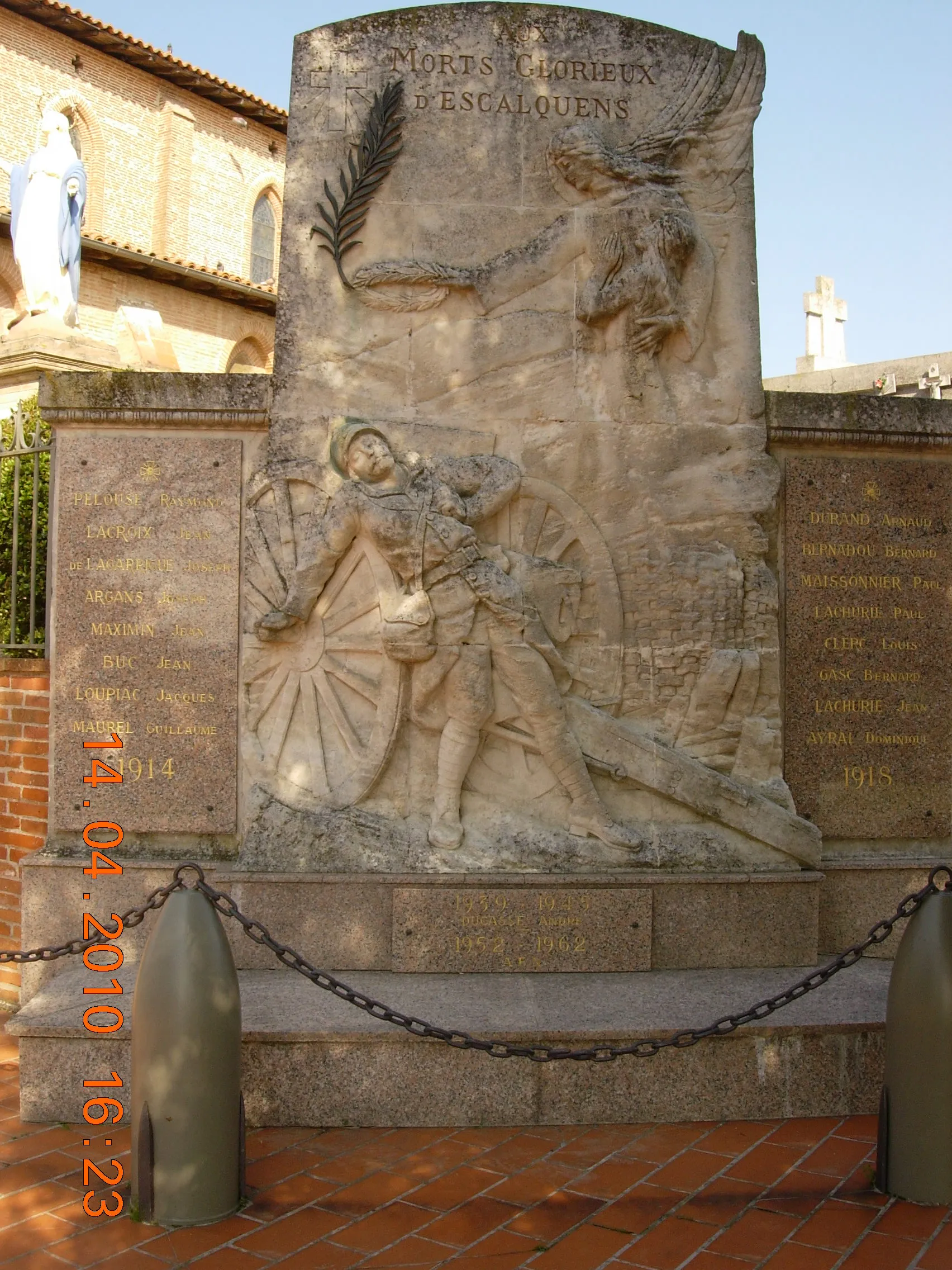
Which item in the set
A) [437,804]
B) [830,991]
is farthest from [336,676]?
[830,991]

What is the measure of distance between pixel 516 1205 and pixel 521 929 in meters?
1.53

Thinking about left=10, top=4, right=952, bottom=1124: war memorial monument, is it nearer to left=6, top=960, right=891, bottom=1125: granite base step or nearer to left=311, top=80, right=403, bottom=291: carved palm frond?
left=311, top=80, right=403, bottom=291: carved palm frond

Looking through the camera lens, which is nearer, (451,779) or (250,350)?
(451,779)

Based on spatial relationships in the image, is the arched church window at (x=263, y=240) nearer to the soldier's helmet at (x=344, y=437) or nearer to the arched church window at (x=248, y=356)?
the arched church window at (x=248, y=356)

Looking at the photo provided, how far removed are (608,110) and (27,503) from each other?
4.53m

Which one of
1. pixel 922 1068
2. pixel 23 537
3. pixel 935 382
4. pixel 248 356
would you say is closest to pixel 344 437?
pixel 23 537

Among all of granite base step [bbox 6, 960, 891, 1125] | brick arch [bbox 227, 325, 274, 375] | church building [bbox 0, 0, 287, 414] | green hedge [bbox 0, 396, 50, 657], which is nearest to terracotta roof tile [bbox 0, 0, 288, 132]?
church building [bbox 0, 0, 287, 414]

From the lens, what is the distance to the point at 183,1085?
4.03m

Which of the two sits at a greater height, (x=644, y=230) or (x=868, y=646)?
(x=644, y=230)

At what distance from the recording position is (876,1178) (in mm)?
4375

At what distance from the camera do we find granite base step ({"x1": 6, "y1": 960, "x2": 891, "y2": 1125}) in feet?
16.0

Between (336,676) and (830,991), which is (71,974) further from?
(830,991)

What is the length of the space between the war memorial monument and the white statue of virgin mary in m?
10.4
